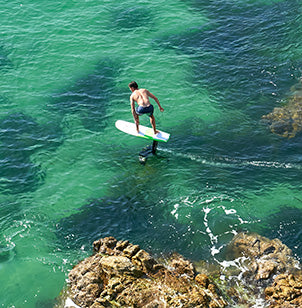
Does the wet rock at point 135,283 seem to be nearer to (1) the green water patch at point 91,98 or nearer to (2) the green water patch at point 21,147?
Result: (2) the green water patch at point 21,147

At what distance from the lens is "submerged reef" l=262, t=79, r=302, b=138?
24.0 metres

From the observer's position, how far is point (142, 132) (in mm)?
22641

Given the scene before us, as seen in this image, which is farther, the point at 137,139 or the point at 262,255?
the point at 137,139

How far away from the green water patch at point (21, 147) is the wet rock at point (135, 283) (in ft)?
22.9

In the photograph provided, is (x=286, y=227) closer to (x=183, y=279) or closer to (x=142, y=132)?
(x=183, y=279)

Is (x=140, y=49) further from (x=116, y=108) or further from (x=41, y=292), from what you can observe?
(x=41, y=292)

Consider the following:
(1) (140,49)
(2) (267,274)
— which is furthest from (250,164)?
(1) (140,49)

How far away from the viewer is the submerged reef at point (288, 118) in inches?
945

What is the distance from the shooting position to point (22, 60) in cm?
3172

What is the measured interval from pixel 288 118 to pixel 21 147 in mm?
15374

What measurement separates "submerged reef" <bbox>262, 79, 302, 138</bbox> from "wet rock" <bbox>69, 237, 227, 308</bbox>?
10.6m

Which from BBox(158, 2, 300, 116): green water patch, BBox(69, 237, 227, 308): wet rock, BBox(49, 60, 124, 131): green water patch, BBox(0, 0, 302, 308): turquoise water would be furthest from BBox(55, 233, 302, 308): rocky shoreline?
BBox(158, 2, 300, 116): green water patch

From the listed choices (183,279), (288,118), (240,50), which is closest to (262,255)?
(183,279)

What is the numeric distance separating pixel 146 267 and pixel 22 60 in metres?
21.0
